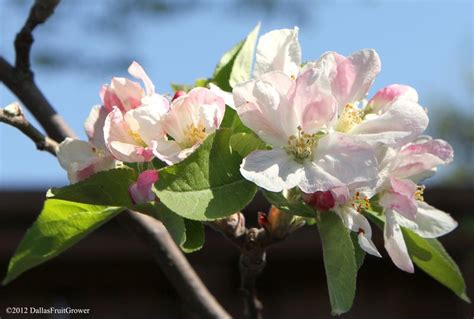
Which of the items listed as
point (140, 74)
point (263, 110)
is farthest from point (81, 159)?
point (263, 110)

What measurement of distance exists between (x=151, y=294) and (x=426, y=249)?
3046mm

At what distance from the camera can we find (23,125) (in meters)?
1.27

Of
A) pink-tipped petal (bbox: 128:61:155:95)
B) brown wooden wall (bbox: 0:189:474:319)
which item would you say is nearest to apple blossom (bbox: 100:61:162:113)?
A: pink-tipped petal (bbox: 128:61:155:95)

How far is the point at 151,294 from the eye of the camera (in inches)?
166

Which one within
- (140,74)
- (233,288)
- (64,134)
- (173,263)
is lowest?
(233,288)

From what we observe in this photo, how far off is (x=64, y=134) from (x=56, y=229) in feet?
1.34

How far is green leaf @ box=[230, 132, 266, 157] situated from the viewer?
1064 mm

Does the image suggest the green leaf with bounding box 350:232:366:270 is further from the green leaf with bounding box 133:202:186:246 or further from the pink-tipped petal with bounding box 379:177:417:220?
the green leaf with bounding box 133:202:186:246

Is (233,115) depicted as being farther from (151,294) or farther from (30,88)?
(151,294)

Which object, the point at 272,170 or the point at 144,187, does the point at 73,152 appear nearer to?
the point at 144,187

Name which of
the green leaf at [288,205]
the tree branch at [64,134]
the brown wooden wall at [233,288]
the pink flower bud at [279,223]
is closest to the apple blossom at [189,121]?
the green leaf at [288,205]

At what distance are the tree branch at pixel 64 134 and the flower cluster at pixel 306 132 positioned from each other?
41cm

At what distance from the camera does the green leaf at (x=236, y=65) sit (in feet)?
4.35

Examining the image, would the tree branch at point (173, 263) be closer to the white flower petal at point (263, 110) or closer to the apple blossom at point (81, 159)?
the apple blossom at point (81, 159)
